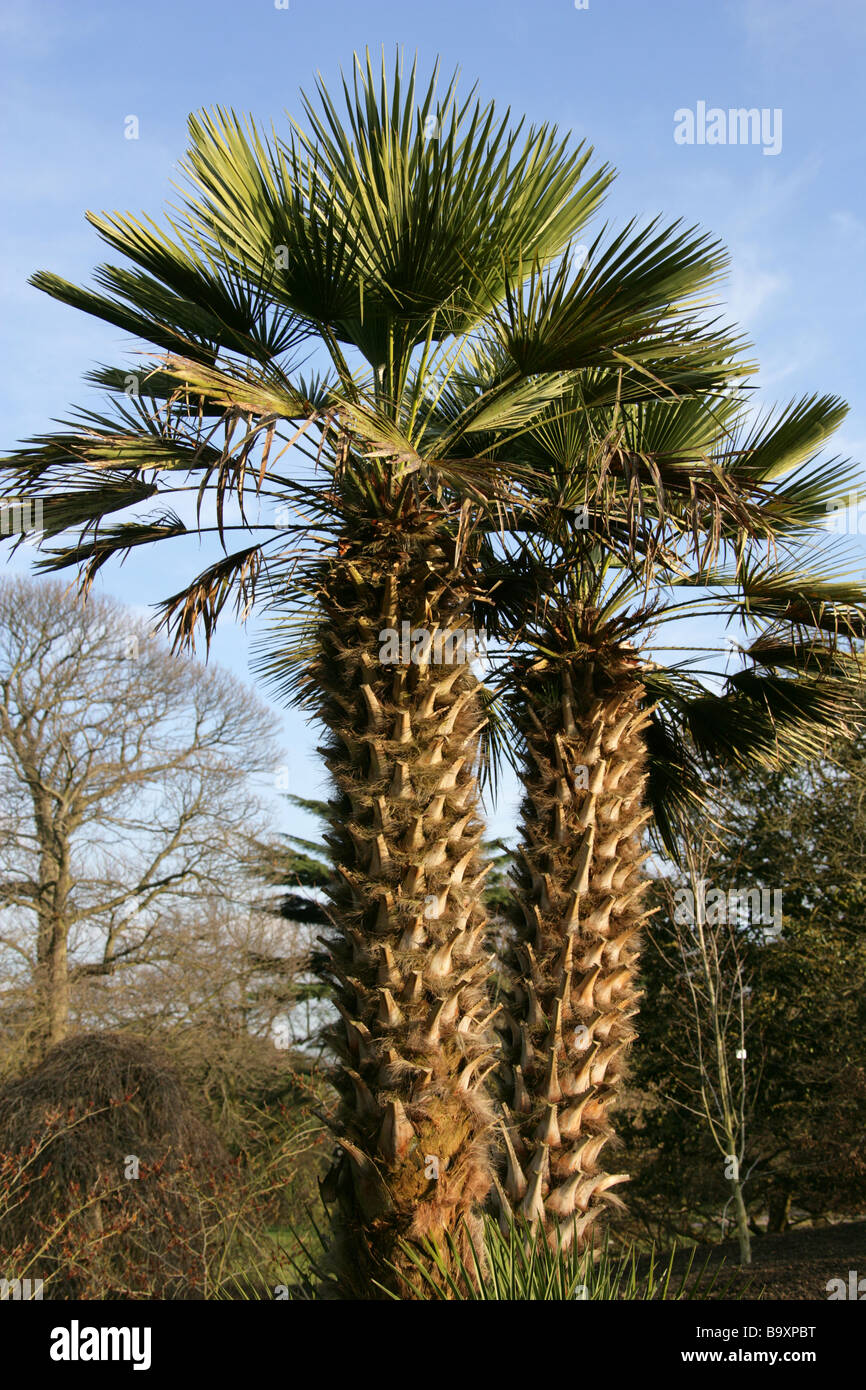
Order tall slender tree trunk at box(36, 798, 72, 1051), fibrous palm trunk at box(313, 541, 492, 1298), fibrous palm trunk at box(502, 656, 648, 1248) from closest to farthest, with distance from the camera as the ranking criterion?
1. fibrous palm trunk at box(313, 541, 492, 1298)
2. fibrous palm trunk at box(502, 656, 648, 1248)
3. tall slender tree trunk at box(36, 798, 72, 1051)

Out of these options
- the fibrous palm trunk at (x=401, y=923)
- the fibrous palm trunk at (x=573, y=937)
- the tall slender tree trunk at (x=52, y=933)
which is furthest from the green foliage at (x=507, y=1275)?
the tall slender tree trunk at (x=52, y=933)

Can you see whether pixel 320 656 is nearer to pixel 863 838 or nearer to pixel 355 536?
pixel 355 536

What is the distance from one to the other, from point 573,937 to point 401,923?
1.99 m

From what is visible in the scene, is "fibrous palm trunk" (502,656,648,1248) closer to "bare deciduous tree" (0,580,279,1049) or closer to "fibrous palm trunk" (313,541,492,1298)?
"fibrous palm trunk" (313,541,492,1298)

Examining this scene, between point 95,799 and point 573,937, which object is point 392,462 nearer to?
point 573,937

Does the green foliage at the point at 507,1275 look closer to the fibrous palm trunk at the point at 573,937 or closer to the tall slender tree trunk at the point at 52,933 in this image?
the fibrous palm trunk at the point at 573,937

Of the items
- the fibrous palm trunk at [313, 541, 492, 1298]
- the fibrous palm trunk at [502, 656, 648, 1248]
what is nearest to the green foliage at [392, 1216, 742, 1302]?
the fibrous palm trunk at [313, 541, 492, 1298]

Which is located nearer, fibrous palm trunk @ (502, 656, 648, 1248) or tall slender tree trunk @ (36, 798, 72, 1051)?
fibrous palm trunk @ (502, 656, 648, 1248)

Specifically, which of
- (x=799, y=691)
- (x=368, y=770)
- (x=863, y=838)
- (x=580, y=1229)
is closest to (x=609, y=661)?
(x=799, y=691)

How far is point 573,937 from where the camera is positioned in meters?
6.21

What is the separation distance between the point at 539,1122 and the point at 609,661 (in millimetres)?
2865

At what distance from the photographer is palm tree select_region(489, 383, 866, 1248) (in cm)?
592

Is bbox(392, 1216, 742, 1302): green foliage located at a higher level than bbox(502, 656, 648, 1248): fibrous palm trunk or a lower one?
lower

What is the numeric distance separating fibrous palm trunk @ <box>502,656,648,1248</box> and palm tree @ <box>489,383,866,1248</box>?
1cm
